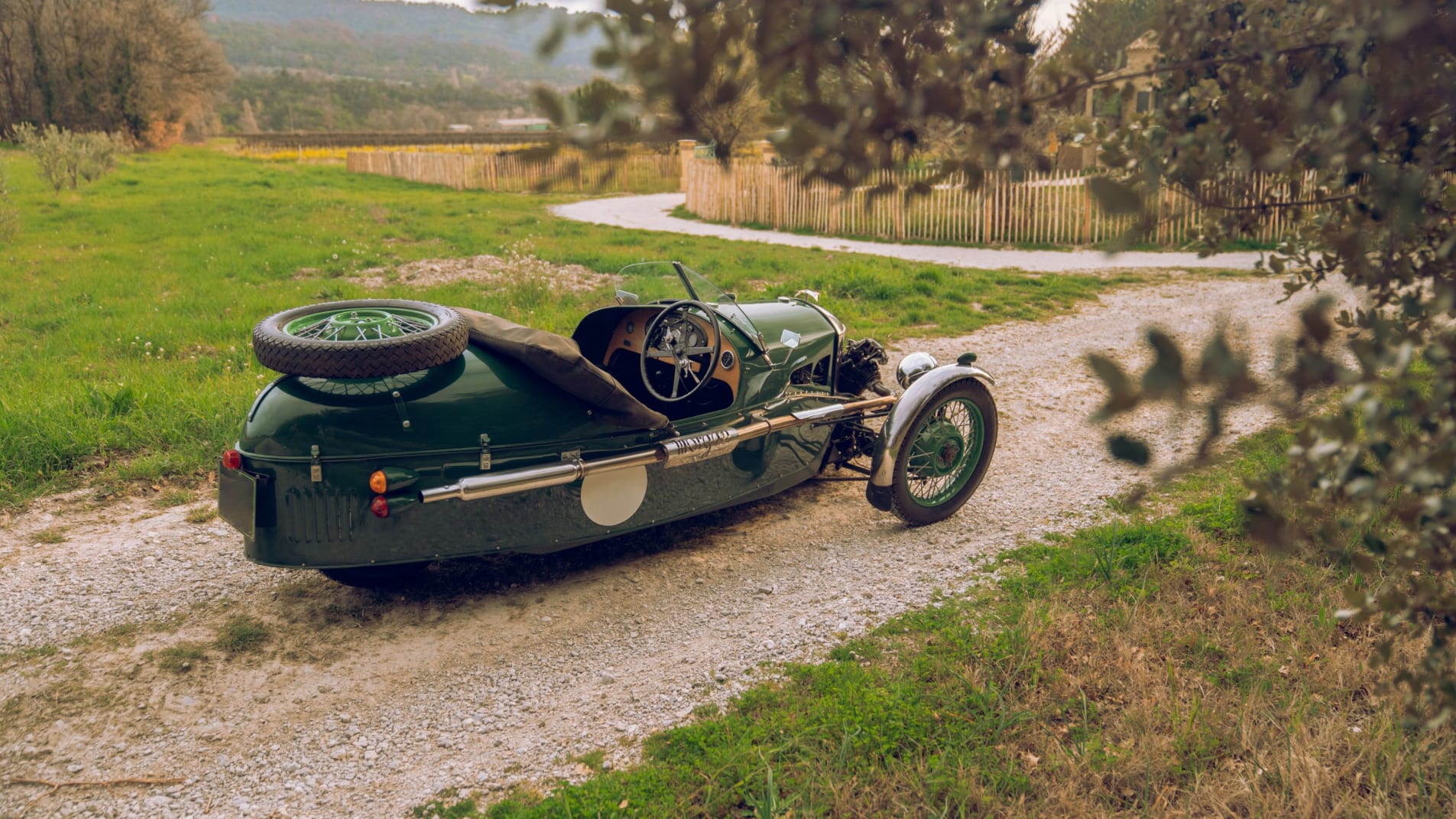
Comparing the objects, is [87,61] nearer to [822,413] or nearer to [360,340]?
[360,340]

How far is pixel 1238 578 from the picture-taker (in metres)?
4.67

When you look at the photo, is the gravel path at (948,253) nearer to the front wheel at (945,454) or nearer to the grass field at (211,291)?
the grass field at (211,291)

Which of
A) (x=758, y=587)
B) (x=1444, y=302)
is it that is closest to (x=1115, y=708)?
(x=758, y=587)

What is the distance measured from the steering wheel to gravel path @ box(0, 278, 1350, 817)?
1011 millimetres

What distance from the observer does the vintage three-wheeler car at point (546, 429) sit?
4.04 m

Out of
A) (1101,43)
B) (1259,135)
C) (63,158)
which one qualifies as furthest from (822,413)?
(63,158)

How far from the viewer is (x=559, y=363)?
14.4 ft

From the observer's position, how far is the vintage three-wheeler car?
13.3 ft

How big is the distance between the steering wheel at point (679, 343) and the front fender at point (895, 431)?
104 centimetres

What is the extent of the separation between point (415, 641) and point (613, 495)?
1132 millimetres

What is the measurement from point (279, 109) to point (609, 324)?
107951 millimetres

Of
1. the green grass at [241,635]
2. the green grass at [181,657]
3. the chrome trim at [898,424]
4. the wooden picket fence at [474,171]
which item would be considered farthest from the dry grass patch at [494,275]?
the wooden picket fence at [474,171]

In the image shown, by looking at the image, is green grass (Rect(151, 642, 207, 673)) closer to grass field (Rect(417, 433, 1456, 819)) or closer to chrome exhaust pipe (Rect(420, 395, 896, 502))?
chrome exhaust pipe (Rect(420, 395, 896, 502))

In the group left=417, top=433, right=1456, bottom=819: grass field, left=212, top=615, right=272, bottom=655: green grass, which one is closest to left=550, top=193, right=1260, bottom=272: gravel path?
left=417, top=433, right=1456, bottom=819: grass field
